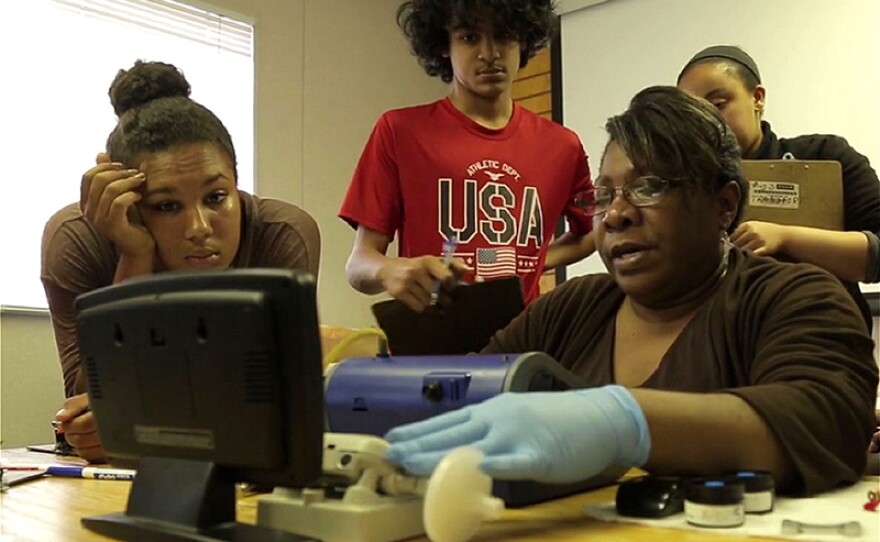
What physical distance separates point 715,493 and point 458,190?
44.7 inches

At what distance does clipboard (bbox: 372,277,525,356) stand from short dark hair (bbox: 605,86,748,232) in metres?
0.25

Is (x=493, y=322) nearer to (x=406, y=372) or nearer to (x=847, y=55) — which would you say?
(x=406, y=372)

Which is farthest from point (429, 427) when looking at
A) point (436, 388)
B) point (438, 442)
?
point (436, 388)

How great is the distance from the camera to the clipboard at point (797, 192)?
1524 mm

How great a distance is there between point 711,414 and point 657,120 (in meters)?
0.47

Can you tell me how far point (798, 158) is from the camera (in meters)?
1.69

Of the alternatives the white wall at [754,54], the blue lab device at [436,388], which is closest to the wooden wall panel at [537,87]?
the white wall at [754,54]

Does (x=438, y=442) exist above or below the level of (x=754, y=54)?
below

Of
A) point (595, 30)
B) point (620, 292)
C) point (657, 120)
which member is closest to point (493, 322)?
point (620, 292)

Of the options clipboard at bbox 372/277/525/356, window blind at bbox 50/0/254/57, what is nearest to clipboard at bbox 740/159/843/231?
clipboard at bbox 372/277/525/356

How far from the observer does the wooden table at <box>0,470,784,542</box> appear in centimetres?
65

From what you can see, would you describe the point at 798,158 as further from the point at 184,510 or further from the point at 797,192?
the point at 184,510

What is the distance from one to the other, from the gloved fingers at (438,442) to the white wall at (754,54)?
1759 millimetres

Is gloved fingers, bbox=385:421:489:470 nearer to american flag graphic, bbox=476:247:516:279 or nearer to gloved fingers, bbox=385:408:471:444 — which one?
gloved fingers, bbox=385:408:471:444
